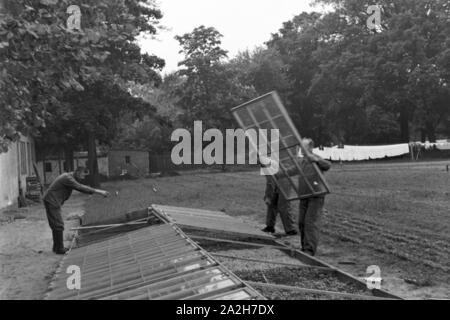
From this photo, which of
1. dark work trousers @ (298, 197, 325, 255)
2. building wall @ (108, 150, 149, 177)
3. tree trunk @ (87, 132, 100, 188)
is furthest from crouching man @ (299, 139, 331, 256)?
building wall @ (108, 150, 149, 177)

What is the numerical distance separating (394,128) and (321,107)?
24.6ft

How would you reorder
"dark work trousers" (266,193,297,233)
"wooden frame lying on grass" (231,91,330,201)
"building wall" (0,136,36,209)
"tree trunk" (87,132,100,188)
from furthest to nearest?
"tree trunk" (87,132,100,188), "building wall" (0,136,36,209), "dark work trousers" (266,193,297,233), "wooden frame lying on grass" (231,91,330,201)

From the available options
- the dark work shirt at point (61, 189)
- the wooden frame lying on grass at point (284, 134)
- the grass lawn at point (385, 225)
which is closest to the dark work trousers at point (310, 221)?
the wooden frame lying on grass at point (284, 134)

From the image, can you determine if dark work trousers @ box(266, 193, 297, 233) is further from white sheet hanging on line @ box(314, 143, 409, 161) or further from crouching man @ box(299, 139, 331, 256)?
white sheet hanging on line @ box(314, 143, 409, 161)

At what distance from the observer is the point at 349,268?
8.39 meters

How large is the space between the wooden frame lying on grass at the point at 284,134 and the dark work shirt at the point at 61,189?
3.40 m

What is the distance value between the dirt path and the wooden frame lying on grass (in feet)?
13.2

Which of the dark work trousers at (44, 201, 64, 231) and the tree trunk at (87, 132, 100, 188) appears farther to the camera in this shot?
the tree trunk at (87, 132, 100, 188)

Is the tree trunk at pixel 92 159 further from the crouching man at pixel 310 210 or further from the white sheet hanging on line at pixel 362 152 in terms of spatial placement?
the crouching man at pixel 310 210

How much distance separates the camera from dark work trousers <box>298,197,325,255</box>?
911 cm

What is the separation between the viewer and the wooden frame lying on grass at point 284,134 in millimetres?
8828

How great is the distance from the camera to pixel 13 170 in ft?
73.9

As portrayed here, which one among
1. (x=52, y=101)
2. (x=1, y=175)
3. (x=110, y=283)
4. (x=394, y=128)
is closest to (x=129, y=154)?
(x=394, y=128)

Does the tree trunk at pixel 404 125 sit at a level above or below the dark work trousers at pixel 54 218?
above
